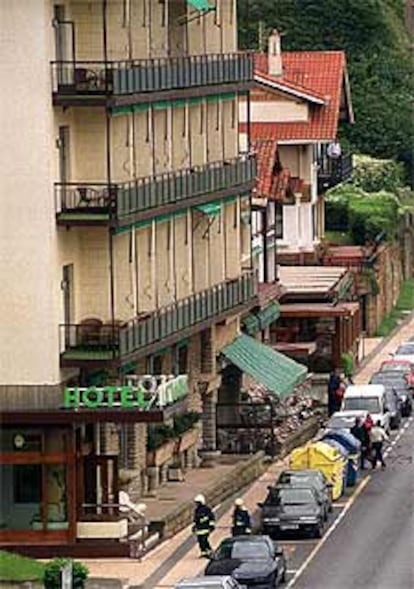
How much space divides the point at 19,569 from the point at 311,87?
220 ft

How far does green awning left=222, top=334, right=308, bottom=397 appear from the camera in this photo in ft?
307

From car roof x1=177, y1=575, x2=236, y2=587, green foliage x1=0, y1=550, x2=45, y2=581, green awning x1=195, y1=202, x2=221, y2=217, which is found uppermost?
green awning x1=195, y1=202, x2=221, y2=217

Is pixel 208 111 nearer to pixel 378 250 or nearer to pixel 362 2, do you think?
pixel 378 250

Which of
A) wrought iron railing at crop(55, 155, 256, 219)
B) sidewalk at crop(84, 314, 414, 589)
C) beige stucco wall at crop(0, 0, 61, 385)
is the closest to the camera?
sidewalk at crop(84, 314, 414, 589)

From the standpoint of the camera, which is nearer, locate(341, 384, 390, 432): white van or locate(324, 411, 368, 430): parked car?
locate(324, 411, 368, 430): parked car

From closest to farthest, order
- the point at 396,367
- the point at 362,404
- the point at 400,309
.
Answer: the point at 362,404 < the point at 396,367 < the point at 400,309

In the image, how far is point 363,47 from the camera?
6506 inches

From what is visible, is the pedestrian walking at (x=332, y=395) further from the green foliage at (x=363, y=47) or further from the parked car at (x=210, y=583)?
the green foliage at (x=363, y=47)

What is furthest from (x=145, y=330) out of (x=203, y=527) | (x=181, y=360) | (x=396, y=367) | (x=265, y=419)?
(x=396, y=367)

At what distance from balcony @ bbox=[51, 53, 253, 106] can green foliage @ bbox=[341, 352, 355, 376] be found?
76.1 ft

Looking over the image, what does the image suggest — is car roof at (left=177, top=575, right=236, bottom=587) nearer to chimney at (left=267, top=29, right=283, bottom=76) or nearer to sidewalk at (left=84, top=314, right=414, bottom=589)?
sidewalk at (left=84, top=314, right=414, bottom=589)

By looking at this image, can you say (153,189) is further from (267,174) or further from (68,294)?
(267,174)

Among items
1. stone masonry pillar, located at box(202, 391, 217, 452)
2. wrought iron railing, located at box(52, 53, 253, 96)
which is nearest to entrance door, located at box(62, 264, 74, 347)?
wrought iron railing, located at box(52, 53, 253, 96)

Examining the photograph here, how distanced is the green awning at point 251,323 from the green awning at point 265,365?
71cm
